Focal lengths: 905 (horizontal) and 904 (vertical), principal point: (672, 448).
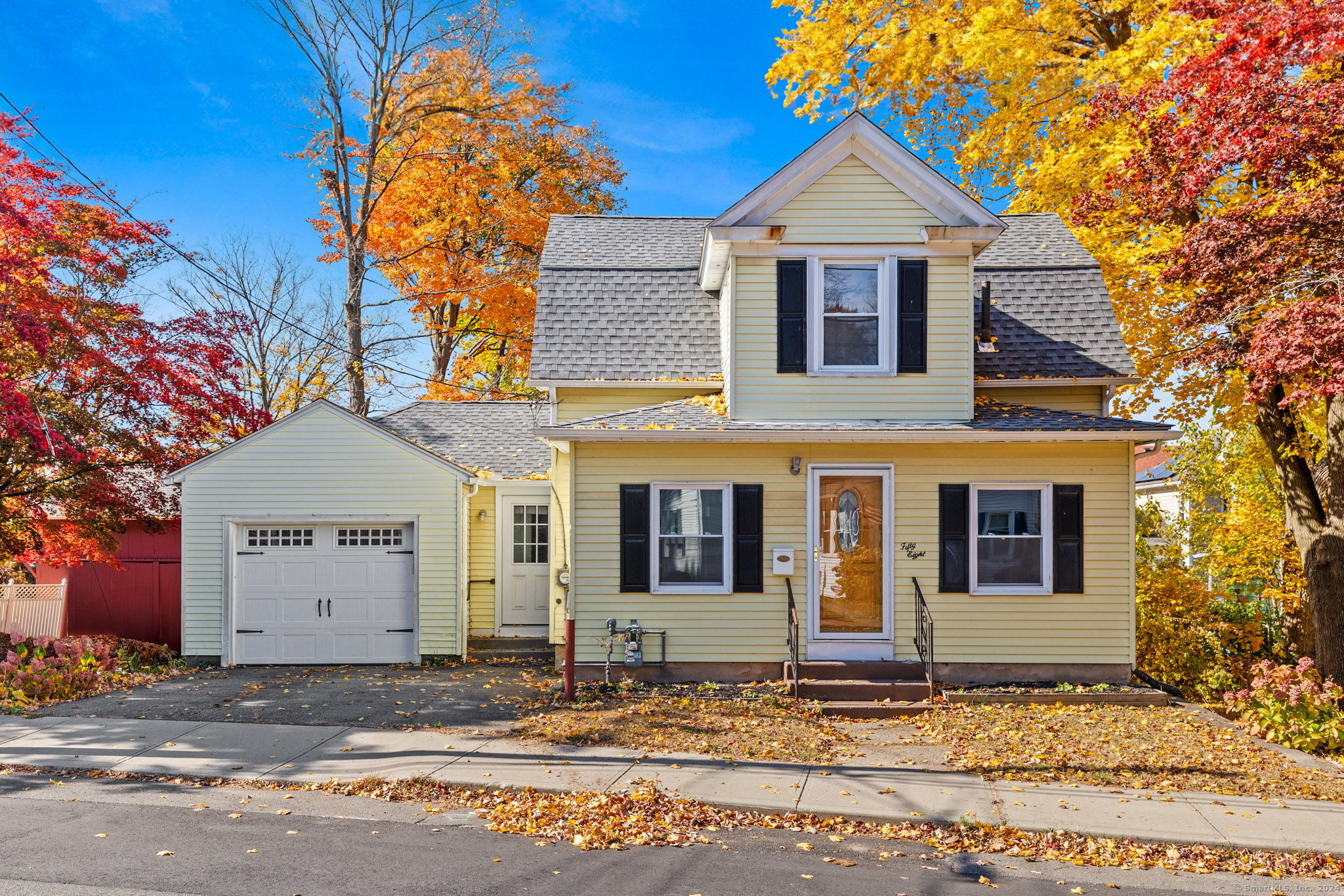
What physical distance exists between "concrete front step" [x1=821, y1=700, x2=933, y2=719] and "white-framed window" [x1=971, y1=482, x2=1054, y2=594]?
6.51ft

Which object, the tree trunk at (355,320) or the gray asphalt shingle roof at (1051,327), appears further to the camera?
the tree trunk at (355,320)

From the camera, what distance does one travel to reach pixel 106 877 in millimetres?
5609

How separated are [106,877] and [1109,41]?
63.8ft

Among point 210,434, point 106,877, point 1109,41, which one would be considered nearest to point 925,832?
point 106,877

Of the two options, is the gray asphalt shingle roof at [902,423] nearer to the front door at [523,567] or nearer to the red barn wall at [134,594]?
the front door at [523,567]

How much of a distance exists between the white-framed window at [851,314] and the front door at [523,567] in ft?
18.7

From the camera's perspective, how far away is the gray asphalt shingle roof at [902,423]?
1087 cm

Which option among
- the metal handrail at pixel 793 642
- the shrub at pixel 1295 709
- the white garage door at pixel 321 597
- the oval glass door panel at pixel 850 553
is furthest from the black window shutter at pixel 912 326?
the white garage door at pixel 321 597

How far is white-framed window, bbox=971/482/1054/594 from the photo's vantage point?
11.3 meters

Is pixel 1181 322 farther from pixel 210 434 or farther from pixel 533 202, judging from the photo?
pixel 533 202

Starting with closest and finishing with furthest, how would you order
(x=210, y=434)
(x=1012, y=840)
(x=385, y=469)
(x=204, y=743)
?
(x=1012, y=840) < (x=204, y=743) < (x=385, y=469) < (x=210, y=434)

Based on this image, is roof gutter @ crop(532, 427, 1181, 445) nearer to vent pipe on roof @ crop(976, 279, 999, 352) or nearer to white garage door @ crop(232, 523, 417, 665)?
vent pipe on roof @ crop(976, 279, 999, 352)

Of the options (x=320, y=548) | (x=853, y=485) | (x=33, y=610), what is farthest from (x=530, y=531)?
(x=33, y=610)

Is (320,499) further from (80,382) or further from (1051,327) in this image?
(1051,327)
